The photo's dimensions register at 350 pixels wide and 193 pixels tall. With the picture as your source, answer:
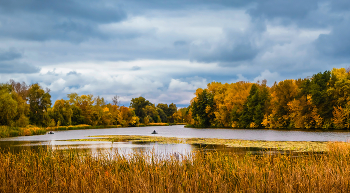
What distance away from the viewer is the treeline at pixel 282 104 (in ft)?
170

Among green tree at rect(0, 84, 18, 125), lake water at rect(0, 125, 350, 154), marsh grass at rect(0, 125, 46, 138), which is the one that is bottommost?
lake water at rect(0, 125, 350, 154)

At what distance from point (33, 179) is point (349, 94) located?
5302cm

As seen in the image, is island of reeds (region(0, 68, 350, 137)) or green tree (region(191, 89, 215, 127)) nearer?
island of reeds (region(0, 68, 350, 137))

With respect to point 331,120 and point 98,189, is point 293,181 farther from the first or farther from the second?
point 331,120

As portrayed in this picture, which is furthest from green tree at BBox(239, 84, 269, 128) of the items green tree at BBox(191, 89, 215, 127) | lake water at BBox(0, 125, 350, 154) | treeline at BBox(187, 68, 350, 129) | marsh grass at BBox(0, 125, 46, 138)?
marsh grass at BBox(0, 125, 46, 138)

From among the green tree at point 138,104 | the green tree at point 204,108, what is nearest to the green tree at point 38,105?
the green tree at point 204,108

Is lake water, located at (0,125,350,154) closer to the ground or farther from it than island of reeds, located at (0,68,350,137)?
closer to the ground

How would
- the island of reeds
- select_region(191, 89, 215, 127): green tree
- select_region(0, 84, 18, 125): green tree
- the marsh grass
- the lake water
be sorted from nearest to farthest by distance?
the lake water → the marsh grass → select_region(0, 84, 18, 125): green tree → the island of reeds → select_region(191, 89, 215, 127): green tree

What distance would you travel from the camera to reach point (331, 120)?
5191 centimetres

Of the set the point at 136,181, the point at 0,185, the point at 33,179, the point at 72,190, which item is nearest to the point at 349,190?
the point at 136,181

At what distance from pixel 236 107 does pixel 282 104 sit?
14.0 meters

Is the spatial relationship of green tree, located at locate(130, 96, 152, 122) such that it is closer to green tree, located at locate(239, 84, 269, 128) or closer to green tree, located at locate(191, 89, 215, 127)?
green tree, located at locate(191, 89, 215, 127)

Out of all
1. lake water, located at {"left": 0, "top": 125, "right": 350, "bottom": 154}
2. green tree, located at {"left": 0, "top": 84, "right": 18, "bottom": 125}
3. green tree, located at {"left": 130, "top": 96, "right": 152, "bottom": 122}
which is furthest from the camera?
green tree, located at {"left": 130, "top": 96, "right": 152, "bottom": 122}

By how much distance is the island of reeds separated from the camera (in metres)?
50.4
